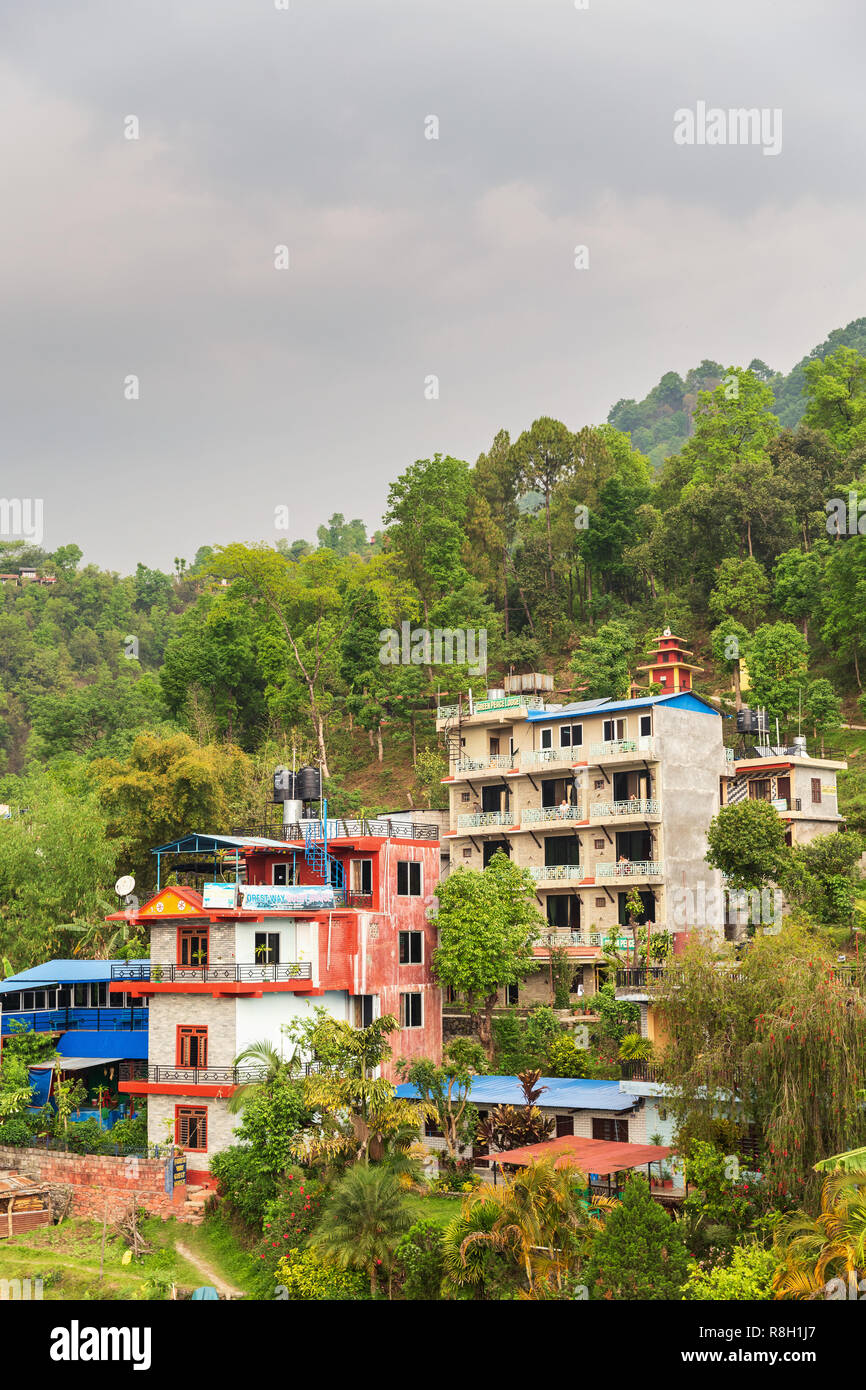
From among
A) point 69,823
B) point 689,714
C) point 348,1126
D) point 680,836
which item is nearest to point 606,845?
point 680,836

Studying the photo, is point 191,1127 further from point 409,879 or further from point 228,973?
point 409,879

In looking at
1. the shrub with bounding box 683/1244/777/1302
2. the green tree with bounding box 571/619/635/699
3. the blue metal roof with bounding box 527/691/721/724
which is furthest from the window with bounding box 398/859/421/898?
the green tree with bounding box 571/619/635/699

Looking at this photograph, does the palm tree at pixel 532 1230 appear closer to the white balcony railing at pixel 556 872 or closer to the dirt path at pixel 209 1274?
the dirt path at pixel 209 1274

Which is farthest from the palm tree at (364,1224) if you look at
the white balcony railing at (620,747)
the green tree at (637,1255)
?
the white balcony railing at (620,747)

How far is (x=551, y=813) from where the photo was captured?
5128 cm

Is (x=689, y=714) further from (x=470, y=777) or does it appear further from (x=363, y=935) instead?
(x=363, y=935)

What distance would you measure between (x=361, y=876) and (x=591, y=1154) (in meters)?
14.9

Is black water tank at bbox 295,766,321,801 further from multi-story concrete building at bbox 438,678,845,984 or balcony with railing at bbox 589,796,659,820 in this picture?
balcony with railing at bbox 589,796,659,820

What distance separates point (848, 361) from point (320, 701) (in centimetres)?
4336

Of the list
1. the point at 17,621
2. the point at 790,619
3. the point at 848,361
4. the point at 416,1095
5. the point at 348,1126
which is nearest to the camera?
the point at 348,1126

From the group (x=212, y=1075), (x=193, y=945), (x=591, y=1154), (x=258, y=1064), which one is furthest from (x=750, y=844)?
(x=212, y=1075)

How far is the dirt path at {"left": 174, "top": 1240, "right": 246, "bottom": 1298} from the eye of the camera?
31042 mm

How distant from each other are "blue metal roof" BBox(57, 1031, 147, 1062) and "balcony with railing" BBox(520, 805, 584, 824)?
16.8m
